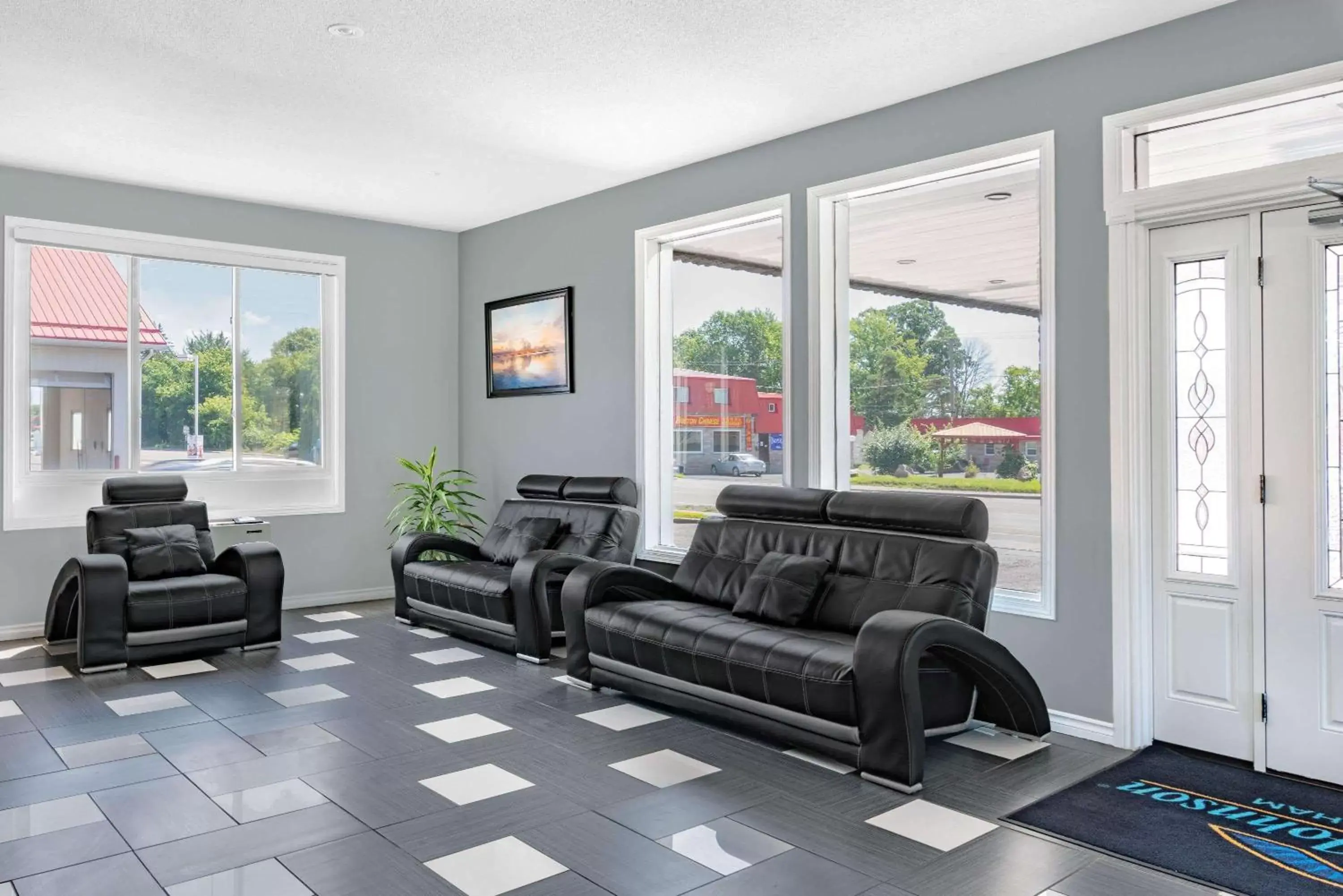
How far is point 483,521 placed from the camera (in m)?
7.61

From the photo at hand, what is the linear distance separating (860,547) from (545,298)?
145 inches

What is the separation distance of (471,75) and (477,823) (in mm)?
3302

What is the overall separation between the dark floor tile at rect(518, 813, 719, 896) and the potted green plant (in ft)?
13.7

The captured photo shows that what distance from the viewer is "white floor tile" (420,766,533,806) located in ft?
11.2

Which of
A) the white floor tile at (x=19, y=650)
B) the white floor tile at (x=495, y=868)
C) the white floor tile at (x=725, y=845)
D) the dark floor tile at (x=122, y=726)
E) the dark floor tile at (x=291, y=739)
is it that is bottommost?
the white floor tile at (x=725, y=845)

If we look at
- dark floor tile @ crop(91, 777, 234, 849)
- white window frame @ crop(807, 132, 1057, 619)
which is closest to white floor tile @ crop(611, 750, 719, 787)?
dark floor tile @ crop(91, 777, 234, 849)

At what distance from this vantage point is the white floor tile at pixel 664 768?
11.7 ft

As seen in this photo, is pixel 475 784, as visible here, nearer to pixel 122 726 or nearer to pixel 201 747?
pixel 201 747

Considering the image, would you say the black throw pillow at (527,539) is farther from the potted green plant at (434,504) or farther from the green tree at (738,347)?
the green tree at (738,347)

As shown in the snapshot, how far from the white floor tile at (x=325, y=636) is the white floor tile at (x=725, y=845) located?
366 centimetres

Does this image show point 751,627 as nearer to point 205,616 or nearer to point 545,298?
point 205,616

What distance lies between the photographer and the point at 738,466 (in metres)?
5.98

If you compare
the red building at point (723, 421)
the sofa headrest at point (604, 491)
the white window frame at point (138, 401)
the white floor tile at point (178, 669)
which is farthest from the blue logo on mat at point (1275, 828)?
the white window frame at point (138, 401)

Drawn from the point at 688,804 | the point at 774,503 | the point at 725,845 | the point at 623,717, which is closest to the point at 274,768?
the point at 623,717
